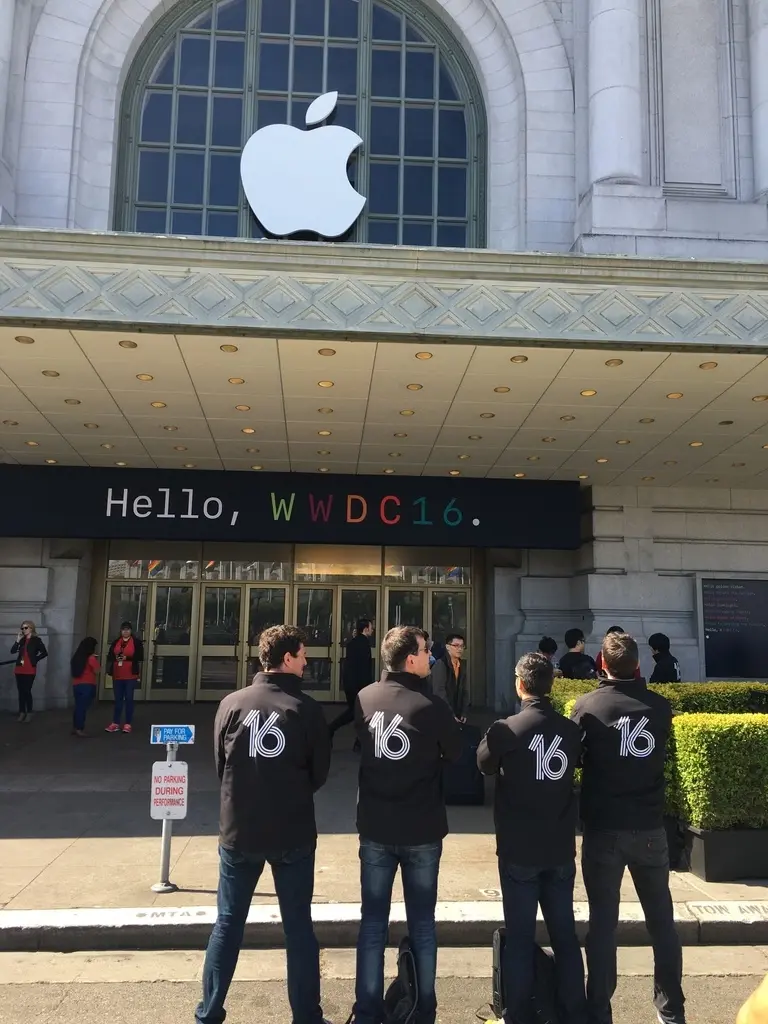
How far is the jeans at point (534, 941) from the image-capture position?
3.65 m

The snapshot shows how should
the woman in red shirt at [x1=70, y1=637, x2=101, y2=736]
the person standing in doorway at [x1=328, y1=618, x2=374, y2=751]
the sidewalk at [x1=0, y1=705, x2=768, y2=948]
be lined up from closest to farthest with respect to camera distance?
the sidewalk at [x1=0, y1=705, x2=768, y2=948] → the person standing in doorway at [x1=328, y1=618, x2=374, y2=751] → the woman in red shirt at [x1=70, y1=637, x2=101, y2=736]

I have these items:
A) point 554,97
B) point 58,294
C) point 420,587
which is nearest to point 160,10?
point 554,97

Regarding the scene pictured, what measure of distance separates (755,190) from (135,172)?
10.3 m

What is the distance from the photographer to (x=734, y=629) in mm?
14938

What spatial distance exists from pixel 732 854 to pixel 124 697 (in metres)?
10.1

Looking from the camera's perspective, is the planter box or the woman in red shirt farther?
the woman in red shirt

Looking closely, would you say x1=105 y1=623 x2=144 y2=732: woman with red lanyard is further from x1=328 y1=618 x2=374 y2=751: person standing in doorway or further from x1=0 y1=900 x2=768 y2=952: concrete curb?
x1=0 y1=900 x2=768 y2=952: concrete curb

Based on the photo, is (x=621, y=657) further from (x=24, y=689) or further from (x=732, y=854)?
(x=24, y=689)

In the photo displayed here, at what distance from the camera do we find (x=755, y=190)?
12875 millimetres

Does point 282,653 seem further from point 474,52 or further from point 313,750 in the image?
point 474,52

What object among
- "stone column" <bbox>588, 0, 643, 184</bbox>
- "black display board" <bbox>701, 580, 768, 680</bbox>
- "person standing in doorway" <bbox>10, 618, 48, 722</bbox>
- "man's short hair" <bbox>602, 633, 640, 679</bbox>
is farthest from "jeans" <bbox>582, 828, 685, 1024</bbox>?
"person standing in doorway" <bbox>10, 618, 48, 722</bbox>

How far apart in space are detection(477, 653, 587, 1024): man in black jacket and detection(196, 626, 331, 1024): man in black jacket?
Result: 890 millimetres

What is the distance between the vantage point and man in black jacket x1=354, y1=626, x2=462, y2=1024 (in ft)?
11.9

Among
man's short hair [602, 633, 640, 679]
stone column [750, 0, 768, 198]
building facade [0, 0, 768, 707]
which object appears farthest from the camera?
stone column [750, 0, 768, 198]
